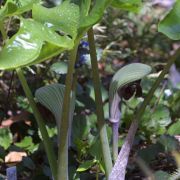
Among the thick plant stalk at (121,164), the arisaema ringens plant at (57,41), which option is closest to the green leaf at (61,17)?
the arisaema ringens plant at (57,41)

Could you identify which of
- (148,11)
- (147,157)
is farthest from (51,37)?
(148,11)

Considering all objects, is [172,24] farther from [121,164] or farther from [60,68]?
[60,68]

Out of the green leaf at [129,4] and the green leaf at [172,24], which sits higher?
the green leaf at [129,4]

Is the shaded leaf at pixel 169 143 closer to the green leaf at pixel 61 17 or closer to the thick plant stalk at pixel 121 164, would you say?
the thick plant stalk at pixel 121 164

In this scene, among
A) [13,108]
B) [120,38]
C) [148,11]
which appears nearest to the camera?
[13,108]

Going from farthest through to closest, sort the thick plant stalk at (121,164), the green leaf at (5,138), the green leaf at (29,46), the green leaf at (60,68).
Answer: the green leaf at (60,68)
the green leaf at (5,138)
the thick plant stalk at (121,164)
the green leaf at (29,46)

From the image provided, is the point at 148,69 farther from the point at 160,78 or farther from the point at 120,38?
the point at 120,38
